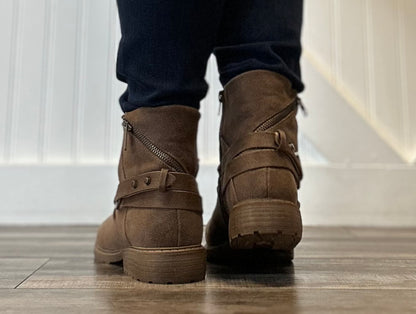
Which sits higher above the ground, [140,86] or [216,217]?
[140,86]

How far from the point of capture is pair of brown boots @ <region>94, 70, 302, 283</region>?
542mm

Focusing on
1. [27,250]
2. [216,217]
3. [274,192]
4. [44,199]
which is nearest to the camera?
[274,192]

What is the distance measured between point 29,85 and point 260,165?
107 centimetres

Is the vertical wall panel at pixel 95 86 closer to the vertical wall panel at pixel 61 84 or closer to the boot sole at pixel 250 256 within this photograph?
the vertical wall panel at pixel 61 84

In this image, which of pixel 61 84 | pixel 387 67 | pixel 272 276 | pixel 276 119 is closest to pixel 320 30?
pixel 387 67

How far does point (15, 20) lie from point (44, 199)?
0.57 meters

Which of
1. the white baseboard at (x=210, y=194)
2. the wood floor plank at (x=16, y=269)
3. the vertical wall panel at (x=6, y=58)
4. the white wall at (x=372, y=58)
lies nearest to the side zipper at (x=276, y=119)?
the wood floor plank at (x=16, y=269)

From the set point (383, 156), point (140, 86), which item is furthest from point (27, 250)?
point (383, 156)

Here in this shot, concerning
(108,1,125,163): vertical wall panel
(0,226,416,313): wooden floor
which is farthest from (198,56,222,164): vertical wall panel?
(0,226,416,313): wooden floor

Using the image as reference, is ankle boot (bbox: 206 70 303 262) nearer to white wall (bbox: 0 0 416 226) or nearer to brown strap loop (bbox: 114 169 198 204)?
brown strap loop (bbox: 114 169 198 204)

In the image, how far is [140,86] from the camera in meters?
0.57

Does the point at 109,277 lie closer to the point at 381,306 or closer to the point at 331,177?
the point at 381,306

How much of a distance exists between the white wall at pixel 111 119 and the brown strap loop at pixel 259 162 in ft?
2.58

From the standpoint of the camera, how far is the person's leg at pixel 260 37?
2.00ft
